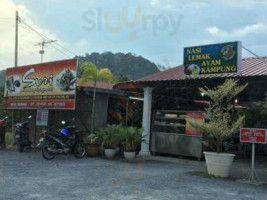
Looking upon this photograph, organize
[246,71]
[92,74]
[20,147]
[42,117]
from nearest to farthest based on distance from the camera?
[246,71], [92,74], [20,147], [42,117]

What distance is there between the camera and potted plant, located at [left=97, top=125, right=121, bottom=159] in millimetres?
14547

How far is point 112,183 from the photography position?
30.5ft

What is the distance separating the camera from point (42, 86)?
17.5 meters

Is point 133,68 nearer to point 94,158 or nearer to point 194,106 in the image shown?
point 194,106

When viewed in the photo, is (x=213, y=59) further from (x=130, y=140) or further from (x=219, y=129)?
(x=130, y=140)

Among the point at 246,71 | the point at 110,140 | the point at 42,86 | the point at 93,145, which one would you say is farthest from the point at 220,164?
the point at 42,86

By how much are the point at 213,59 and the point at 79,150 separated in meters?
5.38

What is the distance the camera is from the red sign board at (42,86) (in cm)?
1602

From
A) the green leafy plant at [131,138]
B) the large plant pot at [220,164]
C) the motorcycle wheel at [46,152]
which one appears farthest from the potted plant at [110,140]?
the large plant pot at [220,164]

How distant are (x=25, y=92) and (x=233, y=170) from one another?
32.8ft

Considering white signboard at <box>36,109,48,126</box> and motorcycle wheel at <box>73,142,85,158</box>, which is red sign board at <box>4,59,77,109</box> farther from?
motorcycle wheel at <box>73,142,85,158</box>

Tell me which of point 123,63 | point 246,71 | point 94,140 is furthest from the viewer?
point 123,63

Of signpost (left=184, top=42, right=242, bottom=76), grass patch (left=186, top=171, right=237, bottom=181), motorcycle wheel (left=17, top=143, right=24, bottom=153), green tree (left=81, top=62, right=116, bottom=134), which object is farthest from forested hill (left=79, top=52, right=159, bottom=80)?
grass patch (left=186, top=171, right=237, bottom=181)

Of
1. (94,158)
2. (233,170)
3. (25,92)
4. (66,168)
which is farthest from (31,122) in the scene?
(233,170)
